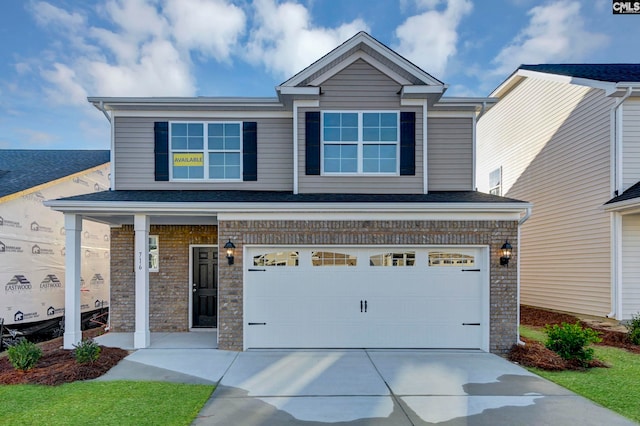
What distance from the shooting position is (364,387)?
520 cm

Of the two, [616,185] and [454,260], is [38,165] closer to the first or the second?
[454,260]

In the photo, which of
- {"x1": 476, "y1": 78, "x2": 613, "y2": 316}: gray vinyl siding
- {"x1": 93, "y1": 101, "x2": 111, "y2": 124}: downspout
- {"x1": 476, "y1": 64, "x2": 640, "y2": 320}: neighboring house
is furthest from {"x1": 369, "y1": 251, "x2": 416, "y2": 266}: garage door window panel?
{"x1": 93, "y1": 101, "x2": 111, "y2": 124}: downspout

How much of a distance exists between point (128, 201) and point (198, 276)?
8.93ft

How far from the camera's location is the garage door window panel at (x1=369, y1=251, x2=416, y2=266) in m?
7.31

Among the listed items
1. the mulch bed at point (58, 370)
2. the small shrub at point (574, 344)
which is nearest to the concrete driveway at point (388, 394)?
the small shrub at point (574, 344)

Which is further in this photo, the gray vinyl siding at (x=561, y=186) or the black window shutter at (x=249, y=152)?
the gray vinyl siding at (x=561, y=186)

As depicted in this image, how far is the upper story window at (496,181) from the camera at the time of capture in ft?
47.4

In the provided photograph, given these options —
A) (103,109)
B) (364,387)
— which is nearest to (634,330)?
(364,387)

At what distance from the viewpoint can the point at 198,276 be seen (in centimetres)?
888

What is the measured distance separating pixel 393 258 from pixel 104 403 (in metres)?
5.29

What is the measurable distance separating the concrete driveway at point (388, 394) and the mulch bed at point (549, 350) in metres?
0.44

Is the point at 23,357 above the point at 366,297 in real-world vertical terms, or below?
below

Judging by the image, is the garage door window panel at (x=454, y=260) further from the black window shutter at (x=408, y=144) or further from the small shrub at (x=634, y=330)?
the small shrub at (x=634, y=330)

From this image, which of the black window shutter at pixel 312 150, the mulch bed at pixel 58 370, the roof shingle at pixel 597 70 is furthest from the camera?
the roof shingle at pixel 597 70
